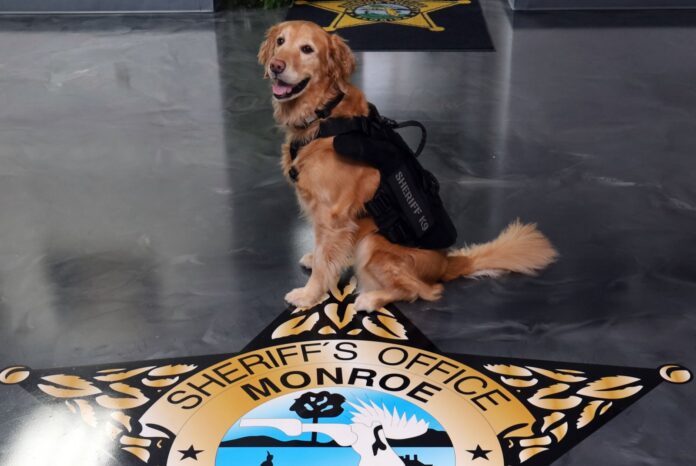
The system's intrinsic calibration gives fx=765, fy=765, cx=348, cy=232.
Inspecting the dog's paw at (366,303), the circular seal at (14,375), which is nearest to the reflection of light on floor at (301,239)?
the dog's paw at (366,303)

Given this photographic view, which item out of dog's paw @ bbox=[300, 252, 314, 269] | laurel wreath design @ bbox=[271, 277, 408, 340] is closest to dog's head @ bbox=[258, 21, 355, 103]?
dog's paw @ bbox=[300, 252, 314, 269]

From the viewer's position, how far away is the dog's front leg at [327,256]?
345 cm

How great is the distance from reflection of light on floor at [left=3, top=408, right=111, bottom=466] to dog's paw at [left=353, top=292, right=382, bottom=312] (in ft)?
4.16

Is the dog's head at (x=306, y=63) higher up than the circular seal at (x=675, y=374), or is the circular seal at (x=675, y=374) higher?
the dog's head at (x=306, y=63)

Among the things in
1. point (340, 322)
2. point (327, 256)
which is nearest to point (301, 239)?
point (327, 256)

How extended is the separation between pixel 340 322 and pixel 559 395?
1013mm

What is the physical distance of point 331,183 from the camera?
3.40 m

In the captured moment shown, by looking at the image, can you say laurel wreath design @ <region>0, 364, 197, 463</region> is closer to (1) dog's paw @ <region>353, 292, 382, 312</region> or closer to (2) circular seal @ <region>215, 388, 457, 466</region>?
(2) circular seal @ <region>215, 388, 457, 466</region>

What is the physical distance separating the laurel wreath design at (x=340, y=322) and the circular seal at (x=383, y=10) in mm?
5203

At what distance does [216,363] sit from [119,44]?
513cm

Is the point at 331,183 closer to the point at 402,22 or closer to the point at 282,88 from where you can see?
the point at 282,88

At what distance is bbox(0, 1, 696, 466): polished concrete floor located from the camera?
341cm

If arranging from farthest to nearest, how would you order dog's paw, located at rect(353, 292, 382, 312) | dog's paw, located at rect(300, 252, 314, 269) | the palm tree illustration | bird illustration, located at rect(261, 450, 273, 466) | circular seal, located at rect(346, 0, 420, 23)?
circular seal, located at rect(346, 0, 420, 23), dog's paw, located at rect(300, 252, 314, 269), dog's paw, located at rect(353, 292, 382, 312), the palm tree illustration, bird illustration, located at rect(261, 450, 273, 466)

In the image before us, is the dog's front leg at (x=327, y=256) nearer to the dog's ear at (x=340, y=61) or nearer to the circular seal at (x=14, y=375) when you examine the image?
the dog's ear at (x=340, y=61)
